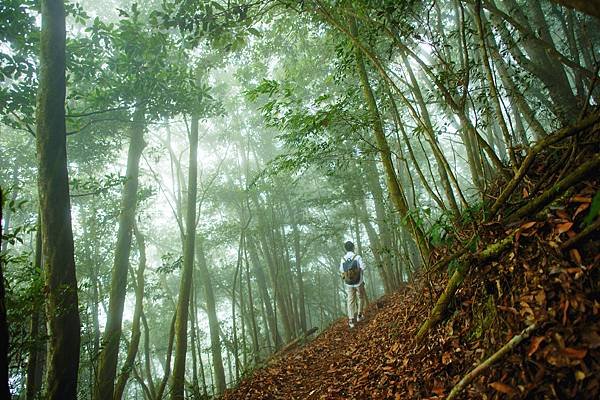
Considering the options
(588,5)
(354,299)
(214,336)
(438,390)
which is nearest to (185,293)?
(354,299)

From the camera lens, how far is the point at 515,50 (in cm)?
589

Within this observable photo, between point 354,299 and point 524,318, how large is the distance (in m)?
6.07

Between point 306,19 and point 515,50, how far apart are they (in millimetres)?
4058

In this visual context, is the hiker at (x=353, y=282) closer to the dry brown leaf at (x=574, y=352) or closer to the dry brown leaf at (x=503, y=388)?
the dry brown leaf at (x=503, y=388)

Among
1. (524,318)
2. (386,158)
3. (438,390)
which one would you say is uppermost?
(386,158)

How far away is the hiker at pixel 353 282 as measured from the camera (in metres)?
7.89

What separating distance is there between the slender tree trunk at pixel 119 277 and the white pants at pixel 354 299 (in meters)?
5.39

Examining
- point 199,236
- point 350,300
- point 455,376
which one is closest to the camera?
point 455,376

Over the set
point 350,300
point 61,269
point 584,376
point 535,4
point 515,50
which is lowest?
point 584,376

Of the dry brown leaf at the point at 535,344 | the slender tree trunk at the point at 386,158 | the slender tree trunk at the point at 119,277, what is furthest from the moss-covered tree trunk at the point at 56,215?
the dry brown leaf at the point at 535,344

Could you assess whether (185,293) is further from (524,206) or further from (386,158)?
(524,206)

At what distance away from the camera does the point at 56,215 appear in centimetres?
399

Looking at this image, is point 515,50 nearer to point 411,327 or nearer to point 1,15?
point 411,327

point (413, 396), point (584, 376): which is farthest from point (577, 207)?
point (413, 396)
